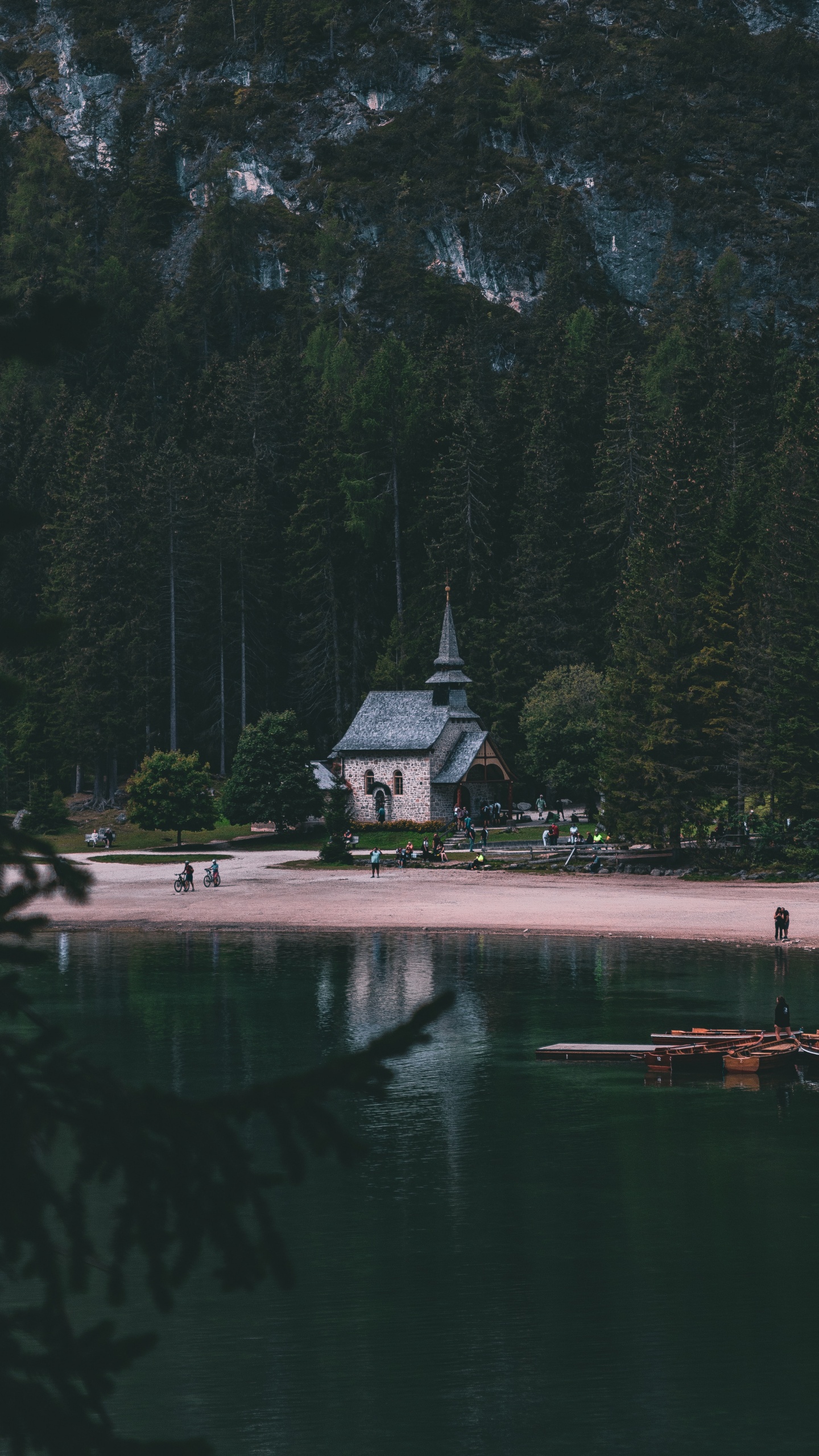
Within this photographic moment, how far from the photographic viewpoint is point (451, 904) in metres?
70.6

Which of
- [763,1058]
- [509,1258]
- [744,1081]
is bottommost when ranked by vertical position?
[509,1258]

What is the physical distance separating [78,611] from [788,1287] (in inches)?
3692

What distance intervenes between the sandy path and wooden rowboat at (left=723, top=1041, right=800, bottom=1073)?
60.5 feet

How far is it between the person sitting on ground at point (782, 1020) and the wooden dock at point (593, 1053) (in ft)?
10.9

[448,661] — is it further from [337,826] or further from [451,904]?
[451,904]

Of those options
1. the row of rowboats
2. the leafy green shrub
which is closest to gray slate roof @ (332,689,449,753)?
the leafy green shrub

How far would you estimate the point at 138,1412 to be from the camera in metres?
22.3

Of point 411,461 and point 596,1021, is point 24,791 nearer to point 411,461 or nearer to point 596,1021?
point 411,461

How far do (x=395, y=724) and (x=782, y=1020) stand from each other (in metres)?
62.2

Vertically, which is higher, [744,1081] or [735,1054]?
[735,1054]

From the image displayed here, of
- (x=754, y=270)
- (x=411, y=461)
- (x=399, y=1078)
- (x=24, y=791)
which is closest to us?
(x=399, y=1078)

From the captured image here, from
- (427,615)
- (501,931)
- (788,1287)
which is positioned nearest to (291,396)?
(427,615)

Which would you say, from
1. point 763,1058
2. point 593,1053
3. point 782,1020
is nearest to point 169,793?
point 593,1053

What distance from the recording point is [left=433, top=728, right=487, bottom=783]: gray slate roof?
98.6 meters
